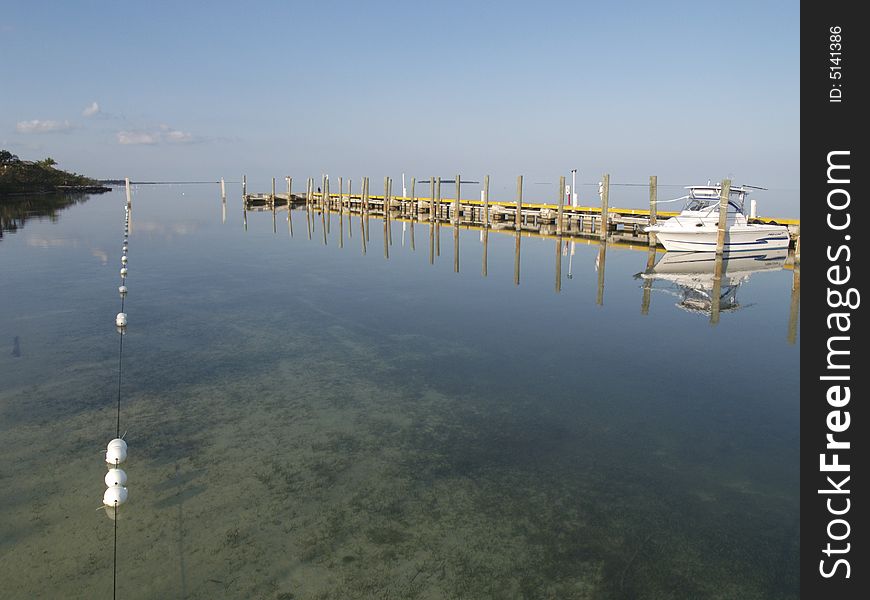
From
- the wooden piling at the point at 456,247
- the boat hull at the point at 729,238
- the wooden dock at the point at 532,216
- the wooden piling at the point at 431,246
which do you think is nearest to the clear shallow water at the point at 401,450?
the wooden piling at the point at 456,247

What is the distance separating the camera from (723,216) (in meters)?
22.3

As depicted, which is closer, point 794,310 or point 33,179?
point 794,310

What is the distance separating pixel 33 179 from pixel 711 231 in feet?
272

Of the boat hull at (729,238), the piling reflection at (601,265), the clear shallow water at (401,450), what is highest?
the boat hull at (729,238)

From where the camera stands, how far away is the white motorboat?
23188 mm

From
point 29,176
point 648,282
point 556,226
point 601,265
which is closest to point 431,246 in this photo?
point 601,265

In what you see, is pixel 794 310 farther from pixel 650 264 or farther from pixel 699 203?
pixel 699 203

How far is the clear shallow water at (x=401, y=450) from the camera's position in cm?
477

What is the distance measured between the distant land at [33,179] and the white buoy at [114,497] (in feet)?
242

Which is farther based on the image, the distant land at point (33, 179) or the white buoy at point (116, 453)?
the distant land at point (33, 179)

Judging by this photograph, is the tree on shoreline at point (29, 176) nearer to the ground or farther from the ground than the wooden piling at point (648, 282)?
farther from the ground

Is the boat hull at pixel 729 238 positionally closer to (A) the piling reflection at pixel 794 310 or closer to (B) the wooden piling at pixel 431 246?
(A) the piling reflection at pixel 794 310
